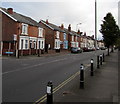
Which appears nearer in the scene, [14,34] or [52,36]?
[14,34]

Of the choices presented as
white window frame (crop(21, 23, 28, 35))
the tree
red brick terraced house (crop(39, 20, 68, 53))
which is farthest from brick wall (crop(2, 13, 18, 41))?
the tree

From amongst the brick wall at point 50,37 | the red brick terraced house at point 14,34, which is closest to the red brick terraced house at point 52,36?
the brick wall at point 50,37

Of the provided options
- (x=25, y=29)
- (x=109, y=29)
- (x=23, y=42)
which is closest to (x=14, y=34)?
(x=23, y=42)

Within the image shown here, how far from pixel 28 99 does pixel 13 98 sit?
54cm

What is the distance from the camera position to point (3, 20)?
1087 inches

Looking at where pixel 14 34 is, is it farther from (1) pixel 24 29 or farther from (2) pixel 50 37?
(2) pixel 50 37

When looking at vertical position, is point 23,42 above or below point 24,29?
→ below

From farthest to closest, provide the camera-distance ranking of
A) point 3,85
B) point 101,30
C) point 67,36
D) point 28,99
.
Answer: point 67,36 < point 101,30 < point 3,85 < point 28,99

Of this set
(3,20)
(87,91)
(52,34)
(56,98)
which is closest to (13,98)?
(56,98)

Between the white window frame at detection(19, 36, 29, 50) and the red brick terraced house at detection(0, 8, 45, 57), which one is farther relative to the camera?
the white window frame at detection(19, 36, 29, 50)

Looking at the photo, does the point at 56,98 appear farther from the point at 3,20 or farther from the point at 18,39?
the point at 3,20

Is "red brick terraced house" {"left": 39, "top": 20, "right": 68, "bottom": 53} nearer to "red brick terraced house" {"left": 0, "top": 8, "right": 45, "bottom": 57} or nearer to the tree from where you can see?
"red brick terraced house" {"left": 0, "top": 8, "right": 45, "bottom": 57}

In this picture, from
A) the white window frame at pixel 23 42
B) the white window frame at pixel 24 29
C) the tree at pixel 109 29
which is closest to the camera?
the white window frame at pixel 23 42

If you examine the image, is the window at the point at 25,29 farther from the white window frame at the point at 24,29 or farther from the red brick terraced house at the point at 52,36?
the red brick terraced house at the point at 52,36
